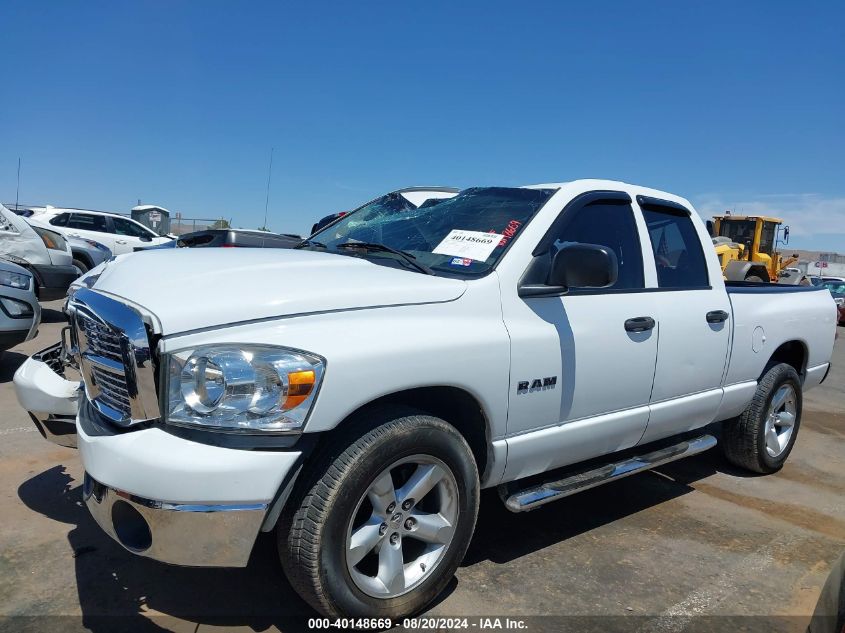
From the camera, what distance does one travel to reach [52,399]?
2.88 m

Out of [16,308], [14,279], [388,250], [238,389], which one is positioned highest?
[388,250]

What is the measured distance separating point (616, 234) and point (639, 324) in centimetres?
58

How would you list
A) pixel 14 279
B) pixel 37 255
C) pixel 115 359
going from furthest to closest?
pixel 37 255 → pixel 14 279 → pixel 115 359

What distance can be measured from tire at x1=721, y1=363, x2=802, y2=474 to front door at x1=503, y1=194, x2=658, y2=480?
4.91 feet

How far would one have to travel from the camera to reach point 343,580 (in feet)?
7.71

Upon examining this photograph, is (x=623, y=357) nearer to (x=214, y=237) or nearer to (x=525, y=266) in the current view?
(x=525, y=266)

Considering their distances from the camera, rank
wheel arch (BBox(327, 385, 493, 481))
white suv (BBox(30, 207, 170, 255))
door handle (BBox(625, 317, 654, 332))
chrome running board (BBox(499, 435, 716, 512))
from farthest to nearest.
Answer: white suv (BBox(30, 207, 170, 255)) → door handle (BBox(625, 317, 654, 332)) → chrome running board (BBox(499, 435, 716, 512)) → wheel arch (BBox(327, 385, 493, 481))

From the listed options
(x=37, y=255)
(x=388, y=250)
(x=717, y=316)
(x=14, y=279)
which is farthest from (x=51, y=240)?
(x=717, y=316)

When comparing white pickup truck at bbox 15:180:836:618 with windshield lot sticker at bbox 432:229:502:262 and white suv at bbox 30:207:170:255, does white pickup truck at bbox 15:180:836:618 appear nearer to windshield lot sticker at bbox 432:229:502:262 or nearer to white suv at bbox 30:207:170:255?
windshield lot sticker at bbox 432:229:502:262

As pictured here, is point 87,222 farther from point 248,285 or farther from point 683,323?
point 683,323

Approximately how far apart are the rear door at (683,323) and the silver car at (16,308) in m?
5.34

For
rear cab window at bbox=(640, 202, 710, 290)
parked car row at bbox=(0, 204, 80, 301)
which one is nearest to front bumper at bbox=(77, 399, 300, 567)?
rear cab window at bbox=(640, 202, 710, 290)

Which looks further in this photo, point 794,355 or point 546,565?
point 794,355

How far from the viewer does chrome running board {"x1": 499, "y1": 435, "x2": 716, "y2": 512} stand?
9.73 feet
